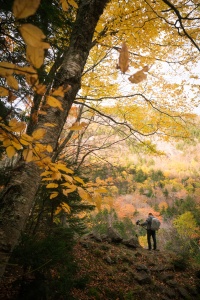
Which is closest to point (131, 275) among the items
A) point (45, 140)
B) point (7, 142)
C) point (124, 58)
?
point (45, 140)

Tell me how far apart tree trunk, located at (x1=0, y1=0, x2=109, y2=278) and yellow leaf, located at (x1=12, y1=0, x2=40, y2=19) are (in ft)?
2.54

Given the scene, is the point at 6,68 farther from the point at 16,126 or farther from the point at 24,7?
the point at 16,126

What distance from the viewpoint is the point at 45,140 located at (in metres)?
1.15

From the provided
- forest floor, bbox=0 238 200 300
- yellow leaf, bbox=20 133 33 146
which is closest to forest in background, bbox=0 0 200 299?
yellow leaf, bbox=20 133 33 146

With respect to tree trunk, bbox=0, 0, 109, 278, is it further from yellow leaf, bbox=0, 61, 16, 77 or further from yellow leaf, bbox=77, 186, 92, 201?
yellow leaf, bbox=0, 61, 16, 77

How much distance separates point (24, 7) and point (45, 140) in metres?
0.84

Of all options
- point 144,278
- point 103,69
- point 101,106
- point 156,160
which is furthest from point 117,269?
point 156,160

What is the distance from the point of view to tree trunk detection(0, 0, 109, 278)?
2.99 feet

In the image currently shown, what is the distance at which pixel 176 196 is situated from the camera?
40.3 meters

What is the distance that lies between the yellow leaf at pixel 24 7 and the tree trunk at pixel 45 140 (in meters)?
0.78

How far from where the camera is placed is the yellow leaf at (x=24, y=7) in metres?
0.35

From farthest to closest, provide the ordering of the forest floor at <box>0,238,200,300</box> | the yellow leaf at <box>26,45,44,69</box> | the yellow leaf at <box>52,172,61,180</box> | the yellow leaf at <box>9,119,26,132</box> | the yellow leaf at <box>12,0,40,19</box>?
the forest floor at <box>0,238,200,300</box> < the yellow leaf at <box>52,172,61,180</box> < the yellow leaf at <box>9,119,26,132</box> < the yellow leaf at <box>26,45,44,69</box> < the yellow leaf at <box>12,0,40,19</box>

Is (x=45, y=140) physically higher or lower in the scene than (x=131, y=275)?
higher

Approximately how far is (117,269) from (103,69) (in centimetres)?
543
